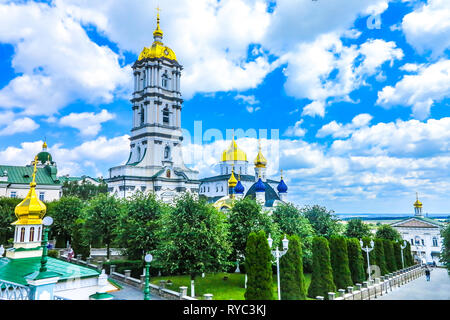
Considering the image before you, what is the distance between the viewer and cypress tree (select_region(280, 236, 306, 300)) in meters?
13.3

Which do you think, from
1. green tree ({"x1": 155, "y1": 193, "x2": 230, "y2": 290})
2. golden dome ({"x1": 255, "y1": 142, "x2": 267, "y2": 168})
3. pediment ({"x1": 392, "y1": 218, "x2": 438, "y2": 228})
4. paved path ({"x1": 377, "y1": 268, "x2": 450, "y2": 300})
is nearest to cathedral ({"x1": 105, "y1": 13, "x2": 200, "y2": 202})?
golden dome ({"x1": 255, "y1": 142, "x2": 267, "y2": 168})

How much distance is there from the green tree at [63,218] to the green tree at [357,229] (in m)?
25.9

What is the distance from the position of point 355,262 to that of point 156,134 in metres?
34.3

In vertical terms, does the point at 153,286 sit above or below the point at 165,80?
below


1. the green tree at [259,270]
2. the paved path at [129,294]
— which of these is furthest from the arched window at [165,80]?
the green tree at [259,270]

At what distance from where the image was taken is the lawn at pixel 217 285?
15089mm

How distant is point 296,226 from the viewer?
21891 millimetres

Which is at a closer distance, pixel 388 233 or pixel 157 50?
pixel 388 233

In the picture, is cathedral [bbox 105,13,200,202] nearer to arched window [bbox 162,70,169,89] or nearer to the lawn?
arched window [bbox 162,70,169,89]

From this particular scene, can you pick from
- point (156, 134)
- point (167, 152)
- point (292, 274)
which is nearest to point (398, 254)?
point (292, 274)

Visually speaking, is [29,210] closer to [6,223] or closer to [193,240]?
[193,240]

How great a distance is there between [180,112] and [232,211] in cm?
3243
